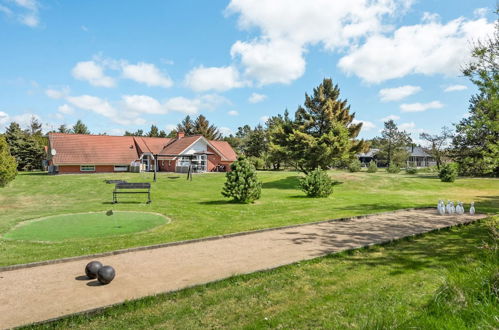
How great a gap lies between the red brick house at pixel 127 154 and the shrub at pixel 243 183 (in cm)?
2490

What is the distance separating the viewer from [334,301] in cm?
521

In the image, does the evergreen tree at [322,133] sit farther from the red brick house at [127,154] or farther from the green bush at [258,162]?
the green bush at [258,162]

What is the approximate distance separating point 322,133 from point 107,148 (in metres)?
32.6

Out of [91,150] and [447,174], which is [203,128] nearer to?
[91,150]

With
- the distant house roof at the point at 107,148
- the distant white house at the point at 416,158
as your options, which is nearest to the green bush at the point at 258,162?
the distant house roof at the point at 107,148

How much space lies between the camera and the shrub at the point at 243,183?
17734 mm

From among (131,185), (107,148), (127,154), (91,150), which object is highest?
(107,148)

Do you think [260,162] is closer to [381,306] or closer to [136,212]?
[136,212]

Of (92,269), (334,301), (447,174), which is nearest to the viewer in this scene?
(334,301)

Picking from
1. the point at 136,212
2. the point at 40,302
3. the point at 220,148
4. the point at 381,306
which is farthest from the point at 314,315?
the point at 220,148

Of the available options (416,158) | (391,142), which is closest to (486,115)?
(391,142)

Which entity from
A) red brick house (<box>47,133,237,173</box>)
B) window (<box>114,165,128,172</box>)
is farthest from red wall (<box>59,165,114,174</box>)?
window (<box>114,165,128,172</box>)

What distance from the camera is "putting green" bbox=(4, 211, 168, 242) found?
1019 centimetres

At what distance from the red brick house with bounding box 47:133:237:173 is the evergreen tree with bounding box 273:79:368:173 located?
46.6 ft
